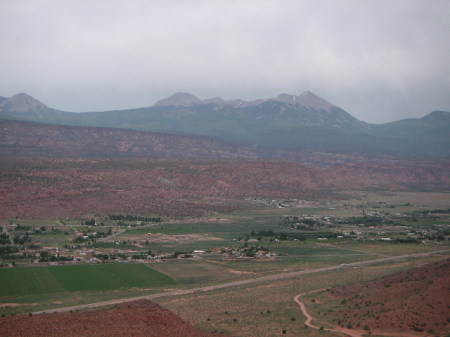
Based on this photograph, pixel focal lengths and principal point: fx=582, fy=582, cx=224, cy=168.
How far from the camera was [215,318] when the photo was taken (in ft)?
154

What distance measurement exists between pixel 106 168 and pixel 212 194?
3023 cm

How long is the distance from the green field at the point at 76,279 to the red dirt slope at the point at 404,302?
70.9 ft

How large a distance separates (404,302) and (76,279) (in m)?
35.8

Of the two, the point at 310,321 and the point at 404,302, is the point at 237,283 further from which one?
the point at 404,302

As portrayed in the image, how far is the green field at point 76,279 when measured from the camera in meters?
59.2

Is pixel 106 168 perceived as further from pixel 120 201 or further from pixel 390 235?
pixel 390 235

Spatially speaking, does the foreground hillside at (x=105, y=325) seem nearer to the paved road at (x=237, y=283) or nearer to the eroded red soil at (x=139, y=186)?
the paved road at (x=237, y=283)

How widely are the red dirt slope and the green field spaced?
21625 mm

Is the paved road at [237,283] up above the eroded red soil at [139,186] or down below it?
below

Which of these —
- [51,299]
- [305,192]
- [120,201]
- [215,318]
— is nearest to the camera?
[215,318]

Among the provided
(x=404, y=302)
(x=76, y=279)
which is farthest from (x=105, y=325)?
(x=76, y=279)

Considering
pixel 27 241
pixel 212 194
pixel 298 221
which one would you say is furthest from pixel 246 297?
pixel 212 194

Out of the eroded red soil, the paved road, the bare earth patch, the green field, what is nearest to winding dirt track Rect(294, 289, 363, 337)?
the paved road

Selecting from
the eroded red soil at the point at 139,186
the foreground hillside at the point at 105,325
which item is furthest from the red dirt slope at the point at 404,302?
the eroded red soil at the point at 139,186
